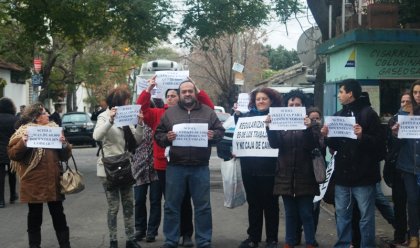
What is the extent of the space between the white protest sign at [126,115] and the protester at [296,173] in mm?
1528

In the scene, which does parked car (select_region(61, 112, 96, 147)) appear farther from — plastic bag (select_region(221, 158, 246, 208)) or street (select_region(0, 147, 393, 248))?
plastic bag (select_region(221, 158, 246, 208))

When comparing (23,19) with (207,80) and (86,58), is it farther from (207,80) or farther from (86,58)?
(207,80)

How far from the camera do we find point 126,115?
7.65 m

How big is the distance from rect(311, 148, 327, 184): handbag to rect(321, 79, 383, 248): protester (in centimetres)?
19

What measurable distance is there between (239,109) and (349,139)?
1942 millimetres

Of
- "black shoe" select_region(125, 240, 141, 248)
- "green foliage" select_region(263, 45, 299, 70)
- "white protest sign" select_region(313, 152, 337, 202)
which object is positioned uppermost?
"green foliage" select_region(263, 45, 299, 70)

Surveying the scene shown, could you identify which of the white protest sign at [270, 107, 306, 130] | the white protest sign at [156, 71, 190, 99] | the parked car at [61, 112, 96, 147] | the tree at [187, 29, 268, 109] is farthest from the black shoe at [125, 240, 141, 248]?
the tree at [187, 29, 268, 109]

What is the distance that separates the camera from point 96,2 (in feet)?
51.8

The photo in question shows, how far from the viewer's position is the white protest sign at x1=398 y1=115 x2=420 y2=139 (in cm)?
719

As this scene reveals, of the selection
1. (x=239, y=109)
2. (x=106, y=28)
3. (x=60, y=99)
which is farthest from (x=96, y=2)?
(x=60, y=99)

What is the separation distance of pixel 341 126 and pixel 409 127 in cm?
80

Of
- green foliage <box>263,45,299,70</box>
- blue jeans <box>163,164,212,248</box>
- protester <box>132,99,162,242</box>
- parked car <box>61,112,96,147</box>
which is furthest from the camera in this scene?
green foliage <box>263,45,299,70</box>

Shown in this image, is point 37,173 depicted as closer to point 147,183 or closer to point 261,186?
point 147,183

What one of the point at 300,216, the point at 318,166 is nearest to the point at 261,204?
the point at 300,216
